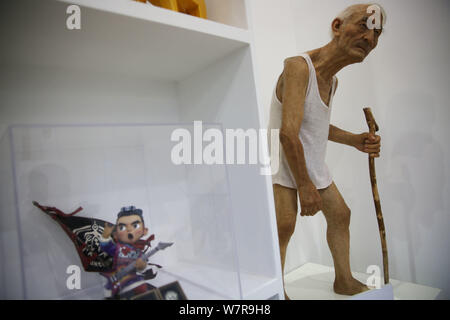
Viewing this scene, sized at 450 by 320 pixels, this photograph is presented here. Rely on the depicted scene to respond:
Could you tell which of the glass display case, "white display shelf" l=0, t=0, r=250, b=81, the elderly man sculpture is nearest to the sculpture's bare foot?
the elderly man sculpture

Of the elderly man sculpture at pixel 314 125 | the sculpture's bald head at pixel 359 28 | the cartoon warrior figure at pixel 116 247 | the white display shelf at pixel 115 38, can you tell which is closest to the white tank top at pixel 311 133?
the elderly man sculpture at pixel 314 125

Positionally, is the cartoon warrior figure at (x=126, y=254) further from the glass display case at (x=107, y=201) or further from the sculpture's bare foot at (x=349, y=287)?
the sculpture's bare foot at (x=349, y=287)

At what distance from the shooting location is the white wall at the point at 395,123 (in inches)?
46.5

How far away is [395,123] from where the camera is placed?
50.6 inches

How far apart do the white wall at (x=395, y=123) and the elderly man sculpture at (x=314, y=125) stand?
0.31 meters

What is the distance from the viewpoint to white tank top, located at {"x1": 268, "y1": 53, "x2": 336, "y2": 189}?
39.5 inches

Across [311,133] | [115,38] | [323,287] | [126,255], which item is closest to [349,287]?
[323,287]

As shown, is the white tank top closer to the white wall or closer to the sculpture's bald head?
the sculpture's bald head

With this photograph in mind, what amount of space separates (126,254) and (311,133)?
28.9 inches

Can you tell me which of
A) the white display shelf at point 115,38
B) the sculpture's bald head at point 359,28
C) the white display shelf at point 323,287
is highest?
the sculpture's bald head at point 359,28

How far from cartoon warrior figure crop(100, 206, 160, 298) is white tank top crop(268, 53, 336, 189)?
55 cm

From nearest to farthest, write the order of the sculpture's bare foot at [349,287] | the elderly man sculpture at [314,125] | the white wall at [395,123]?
the elderly man sculpture at [314,125] → the sculpture's bare foot at [349,287] → the white wall at [395,123]

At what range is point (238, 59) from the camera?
812mm

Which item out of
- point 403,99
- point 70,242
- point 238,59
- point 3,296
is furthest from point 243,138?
point 403,99
